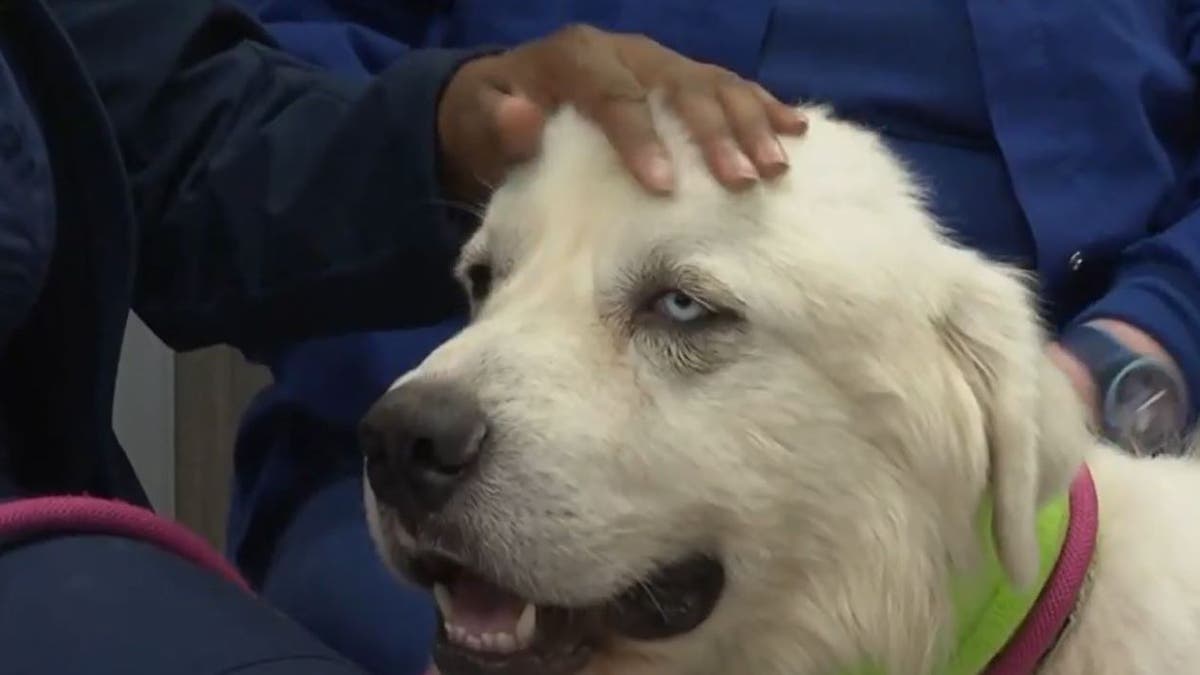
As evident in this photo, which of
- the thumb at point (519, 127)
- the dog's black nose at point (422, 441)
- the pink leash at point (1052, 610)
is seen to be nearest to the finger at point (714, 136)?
the thumb at point (519, 127)

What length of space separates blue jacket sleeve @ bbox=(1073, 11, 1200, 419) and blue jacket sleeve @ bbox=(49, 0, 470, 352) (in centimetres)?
55

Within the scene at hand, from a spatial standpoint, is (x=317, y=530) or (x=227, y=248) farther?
(x=317, y=530)

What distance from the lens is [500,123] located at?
1.09m

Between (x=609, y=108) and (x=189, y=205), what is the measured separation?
14.3 inches

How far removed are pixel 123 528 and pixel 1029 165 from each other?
0.80 m

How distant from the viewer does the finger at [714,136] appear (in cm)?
99

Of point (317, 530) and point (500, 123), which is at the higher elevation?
point (500, 123)

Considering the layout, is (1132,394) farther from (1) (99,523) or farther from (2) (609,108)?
(1) (99,523)

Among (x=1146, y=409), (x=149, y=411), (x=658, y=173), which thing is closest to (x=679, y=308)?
(x=658, y=173)

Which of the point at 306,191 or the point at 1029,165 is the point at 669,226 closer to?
the point at 306,191

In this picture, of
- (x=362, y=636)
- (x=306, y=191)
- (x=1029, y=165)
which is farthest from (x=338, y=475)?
(x=1029, y=165)

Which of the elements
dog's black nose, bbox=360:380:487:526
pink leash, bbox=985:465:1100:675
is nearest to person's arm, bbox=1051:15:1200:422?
pink leash, bbox=985:465:1100:675

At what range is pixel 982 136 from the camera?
1.44m

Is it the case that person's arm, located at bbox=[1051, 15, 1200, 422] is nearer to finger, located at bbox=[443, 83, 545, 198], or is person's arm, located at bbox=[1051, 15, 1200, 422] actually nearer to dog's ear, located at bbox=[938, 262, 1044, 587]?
dog's ear, located at bbox=[938, 262, 1044, 587]
